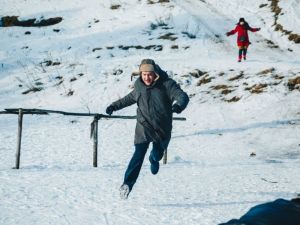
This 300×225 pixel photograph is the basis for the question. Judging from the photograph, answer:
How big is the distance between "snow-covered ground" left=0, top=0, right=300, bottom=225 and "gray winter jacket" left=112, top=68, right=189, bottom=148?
3.21 ft

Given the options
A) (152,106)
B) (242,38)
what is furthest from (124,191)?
(242,38)

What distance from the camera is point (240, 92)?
1375 centimetres

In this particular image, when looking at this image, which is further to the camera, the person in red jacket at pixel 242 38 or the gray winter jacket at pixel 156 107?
the person in red jacket at pixel 242 38

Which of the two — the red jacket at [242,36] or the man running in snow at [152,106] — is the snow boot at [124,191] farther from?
the red jacket at [242,36]

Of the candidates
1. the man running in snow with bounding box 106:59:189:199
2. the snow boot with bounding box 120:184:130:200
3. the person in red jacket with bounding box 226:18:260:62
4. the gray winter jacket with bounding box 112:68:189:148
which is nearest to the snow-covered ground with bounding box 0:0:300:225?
the snow boot with bounding box 120:184:130:200

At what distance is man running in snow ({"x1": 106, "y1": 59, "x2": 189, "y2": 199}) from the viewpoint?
5.21 metres

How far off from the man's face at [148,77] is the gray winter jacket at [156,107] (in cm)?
5

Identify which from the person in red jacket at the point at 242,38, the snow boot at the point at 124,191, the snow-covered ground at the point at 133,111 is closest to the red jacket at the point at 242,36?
the person in red jacket at the point at 242,38

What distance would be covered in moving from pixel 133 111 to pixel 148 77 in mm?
9529

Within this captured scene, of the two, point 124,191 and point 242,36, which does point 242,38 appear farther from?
point 124,191

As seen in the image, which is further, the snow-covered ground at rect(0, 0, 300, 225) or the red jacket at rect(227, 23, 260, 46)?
the red jacket at rect(227, 23, 260, 46)

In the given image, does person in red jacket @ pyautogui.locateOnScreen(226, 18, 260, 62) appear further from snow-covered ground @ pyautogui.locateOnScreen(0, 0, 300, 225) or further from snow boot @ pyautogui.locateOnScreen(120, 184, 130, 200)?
snow boot @ pyautogui.locateOnScreen(120, 184, 130, 200)

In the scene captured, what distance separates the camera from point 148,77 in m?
5.25

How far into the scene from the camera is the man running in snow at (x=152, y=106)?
521 cm
